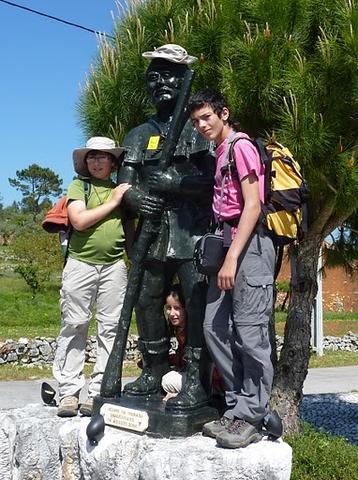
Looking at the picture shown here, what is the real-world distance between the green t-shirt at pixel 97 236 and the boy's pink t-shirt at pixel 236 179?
71cm

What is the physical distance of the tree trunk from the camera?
218 inches

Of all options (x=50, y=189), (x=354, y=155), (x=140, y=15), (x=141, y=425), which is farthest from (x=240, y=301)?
(x=50, y=189)

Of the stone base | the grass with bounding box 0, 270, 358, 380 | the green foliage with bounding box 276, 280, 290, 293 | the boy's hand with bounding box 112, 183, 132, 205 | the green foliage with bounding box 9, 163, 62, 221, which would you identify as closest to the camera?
the stone base

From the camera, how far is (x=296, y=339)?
5652 mm

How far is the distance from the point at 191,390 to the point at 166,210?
886 millimetres

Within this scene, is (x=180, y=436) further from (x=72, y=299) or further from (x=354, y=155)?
(x=354, y=155)

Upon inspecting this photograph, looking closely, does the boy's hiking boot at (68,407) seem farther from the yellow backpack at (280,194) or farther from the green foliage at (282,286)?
the green foliage at (282,286)

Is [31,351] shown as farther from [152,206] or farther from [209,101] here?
[209,101]

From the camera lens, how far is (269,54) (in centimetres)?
415

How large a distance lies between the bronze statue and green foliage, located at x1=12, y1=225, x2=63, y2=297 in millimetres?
14888

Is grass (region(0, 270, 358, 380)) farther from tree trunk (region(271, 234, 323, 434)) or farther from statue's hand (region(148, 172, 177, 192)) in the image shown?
statue's hand (region(148, 172, 177, 192))

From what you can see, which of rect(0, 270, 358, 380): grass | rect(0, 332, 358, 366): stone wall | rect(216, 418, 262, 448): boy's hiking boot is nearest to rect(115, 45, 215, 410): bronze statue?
rect(216, 418, 262, 448): boy's hiking boot

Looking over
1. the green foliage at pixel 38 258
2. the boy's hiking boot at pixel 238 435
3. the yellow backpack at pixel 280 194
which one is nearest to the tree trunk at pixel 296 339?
the yellow backpack at pixel 280 194

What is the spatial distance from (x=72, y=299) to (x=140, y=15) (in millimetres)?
2437
